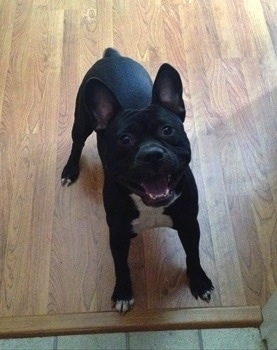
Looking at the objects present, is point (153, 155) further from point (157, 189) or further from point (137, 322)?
point (137, 322)

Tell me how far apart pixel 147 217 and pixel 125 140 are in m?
0.25

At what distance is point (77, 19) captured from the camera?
2496 millimetres

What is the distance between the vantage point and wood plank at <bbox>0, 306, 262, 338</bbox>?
5.29 feet

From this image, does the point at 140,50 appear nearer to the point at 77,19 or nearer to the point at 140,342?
the point at 77,19

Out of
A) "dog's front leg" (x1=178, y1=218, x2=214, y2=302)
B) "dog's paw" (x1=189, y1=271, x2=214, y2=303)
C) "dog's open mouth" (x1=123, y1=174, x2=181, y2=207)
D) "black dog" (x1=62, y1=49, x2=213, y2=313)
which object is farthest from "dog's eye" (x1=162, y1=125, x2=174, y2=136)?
"dog's paw" (x1=189, y1=271, x2=214, y2=303)

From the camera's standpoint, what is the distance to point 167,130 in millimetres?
1371

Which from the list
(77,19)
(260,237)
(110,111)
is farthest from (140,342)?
(77,19)

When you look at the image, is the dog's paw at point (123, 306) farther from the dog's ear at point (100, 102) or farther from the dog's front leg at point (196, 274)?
the dog's ear at point (100, 102)

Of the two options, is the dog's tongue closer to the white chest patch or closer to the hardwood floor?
the white chest patch

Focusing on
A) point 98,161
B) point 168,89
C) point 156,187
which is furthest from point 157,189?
point 98,161

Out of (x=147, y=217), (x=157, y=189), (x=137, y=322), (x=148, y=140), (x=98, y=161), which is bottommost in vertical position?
(x=137, y=322)

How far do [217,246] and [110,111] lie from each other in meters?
0.62

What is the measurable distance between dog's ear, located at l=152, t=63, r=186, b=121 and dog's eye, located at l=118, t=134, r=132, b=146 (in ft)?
0.45

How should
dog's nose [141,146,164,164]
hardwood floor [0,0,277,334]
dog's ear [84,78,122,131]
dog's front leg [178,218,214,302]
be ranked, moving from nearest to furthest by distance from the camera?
dog's nose [141,146,164,164]
dog's ear [84,78,122,131]
dog's front leg [178,218,214,302]
hardwood floor [0,0,277,334]
